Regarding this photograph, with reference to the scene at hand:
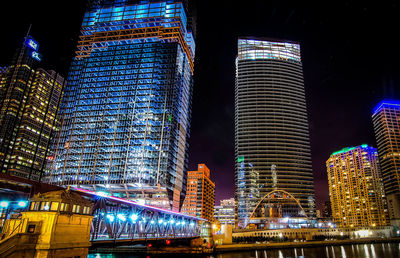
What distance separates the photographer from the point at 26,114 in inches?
6924

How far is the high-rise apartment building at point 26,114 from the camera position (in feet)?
535

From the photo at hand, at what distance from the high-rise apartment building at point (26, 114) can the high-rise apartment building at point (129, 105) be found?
92.6ft

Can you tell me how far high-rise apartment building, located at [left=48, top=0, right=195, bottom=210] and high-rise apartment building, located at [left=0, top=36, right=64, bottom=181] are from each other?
28212 mm

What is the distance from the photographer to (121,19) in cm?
17088

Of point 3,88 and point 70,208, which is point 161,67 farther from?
point 70,208

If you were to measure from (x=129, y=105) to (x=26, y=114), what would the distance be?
7872 centimetres

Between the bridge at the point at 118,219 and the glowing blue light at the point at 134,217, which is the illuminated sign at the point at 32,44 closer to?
the bridge at the point at 118,219

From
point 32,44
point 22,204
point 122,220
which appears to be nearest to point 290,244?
point 122,220

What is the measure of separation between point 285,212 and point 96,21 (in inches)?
7325

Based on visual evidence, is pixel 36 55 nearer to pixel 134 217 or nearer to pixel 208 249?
pixel 208 249

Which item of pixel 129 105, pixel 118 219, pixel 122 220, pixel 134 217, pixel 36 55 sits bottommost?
pixel 122 220

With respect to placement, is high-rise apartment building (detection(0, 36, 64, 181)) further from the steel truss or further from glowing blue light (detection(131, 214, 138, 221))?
glowing blue light (detection(131, 214, 138, 221))

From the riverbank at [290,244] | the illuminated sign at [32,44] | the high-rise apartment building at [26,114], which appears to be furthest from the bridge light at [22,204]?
the illuminated sign at [32,44]

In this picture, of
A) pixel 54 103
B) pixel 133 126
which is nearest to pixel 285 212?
pixel 133 126
